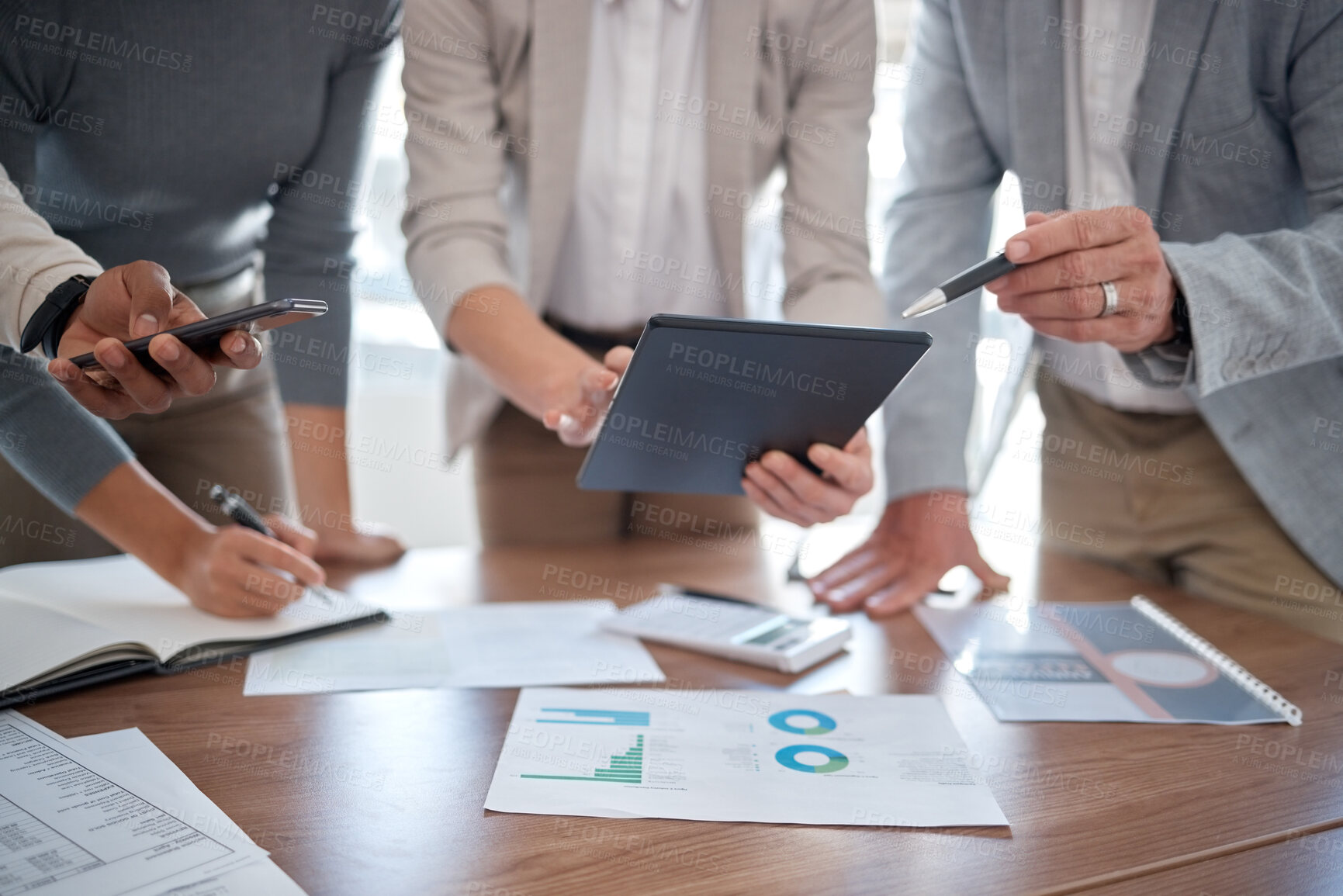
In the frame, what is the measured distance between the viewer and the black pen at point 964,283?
923mm

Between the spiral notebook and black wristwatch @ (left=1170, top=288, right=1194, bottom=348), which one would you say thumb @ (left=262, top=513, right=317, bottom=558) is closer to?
the spiral notebook

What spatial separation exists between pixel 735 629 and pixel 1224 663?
1.59ft

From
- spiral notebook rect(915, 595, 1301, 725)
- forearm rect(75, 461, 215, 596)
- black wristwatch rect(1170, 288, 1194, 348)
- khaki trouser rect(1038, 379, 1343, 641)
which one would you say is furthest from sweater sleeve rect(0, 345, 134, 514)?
khaki trouser rect(1038, 379, 1343, 641)

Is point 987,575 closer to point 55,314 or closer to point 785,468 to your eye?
point 785,468

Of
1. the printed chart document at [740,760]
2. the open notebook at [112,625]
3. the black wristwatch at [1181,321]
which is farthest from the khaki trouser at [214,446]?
the black wristwatch at [1181,321]

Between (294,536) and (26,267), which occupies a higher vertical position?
(26,267)

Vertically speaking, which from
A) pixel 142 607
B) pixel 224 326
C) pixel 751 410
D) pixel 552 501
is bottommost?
pixel 552 501

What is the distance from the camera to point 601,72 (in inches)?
54.1

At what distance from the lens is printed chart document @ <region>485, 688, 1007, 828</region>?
71 centimetres

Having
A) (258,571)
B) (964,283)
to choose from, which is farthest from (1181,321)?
(258,571)

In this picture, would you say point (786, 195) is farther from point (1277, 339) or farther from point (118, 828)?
point (118, 828)

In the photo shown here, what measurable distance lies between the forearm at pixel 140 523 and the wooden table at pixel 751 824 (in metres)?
0.18

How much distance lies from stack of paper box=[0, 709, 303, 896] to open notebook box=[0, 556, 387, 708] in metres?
0.09

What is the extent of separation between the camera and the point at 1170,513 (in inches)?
52.9
